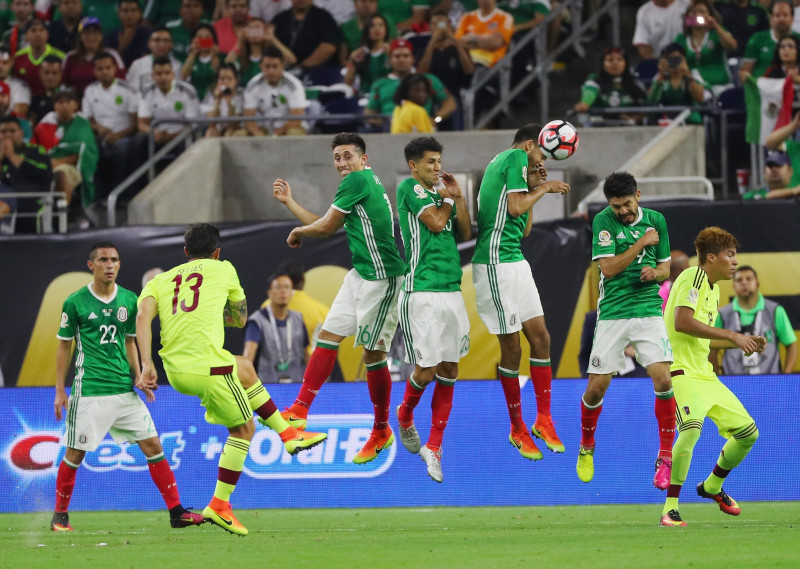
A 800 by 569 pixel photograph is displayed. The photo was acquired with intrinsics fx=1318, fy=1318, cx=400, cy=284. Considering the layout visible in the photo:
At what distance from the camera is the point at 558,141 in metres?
10.4

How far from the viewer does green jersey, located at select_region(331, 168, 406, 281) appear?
34.3 feet

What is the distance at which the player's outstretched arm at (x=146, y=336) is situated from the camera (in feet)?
32.9

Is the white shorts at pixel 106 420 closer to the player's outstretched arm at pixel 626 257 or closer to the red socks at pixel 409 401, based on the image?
the red socks at pixel 409 401

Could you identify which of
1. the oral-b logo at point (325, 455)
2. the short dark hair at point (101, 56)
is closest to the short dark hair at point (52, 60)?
the short dark hair at point (101, 56)

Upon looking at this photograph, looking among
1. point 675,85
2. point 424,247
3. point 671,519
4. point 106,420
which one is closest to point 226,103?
point 675,85

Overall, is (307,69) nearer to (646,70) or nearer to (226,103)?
(226,103)

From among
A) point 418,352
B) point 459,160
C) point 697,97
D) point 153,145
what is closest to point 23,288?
point 153,145

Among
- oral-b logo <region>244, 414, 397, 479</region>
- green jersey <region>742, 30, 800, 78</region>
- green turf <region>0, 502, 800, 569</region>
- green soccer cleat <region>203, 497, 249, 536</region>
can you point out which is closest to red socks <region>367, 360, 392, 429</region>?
green turf <region>0, 502, 800, 569</region>

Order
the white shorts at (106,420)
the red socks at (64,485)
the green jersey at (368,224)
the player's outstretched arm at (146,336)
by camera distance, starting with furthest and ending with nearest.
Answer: the red socks at (64,485) → the white shorts at (106,420) → the green jersey at (368,224) → the player's outstretched arm at (146,336)

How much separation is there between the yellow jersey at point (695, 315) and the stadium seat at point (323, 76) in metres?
8.66

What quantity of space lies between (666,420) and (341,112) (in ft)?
27.6

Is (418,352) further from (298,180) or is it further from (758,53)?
(758,53)

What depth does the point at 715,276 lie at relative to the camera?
1071 centimetres

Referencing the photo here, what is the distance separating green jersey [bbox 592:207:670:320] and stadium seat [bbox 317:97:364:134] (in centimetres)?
751
